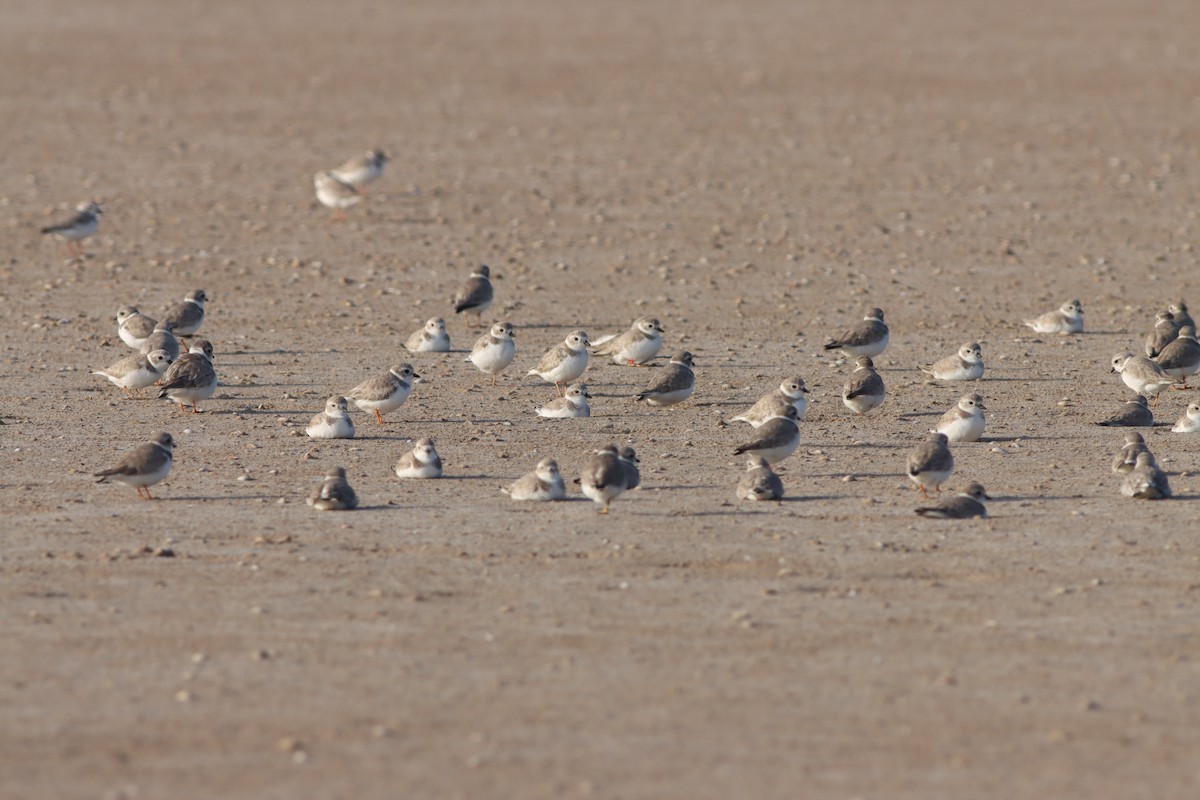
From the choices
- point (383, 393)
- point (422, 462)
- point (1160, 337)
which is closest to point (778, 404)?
point (422, 462)

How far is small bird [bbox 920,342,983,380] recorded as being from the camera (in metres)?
16.0

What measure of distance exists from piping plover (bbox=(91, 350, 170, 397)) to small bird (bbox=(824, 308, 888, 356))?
594 centimetres

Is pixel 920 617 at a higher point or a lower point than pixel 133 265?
higher

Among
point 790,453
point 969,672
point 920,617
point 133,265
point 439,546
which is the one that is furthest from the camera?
point 133,265

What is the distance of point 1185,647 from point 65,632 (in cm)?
591

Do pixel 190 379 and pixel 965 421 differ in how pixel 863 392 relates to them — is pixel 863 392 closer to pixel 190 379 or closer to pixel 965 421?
pixel 965 421

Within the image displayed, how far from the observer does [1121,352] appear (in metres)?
17.2

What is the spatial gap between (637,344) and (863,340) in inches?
81.4

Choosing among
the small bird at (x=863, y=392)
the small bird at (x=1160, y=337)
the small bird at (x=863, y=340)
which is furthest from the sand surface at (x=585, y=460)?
the small bird at (x=1160, y=337)

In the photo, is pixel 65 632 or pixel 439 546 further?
pixel 439 546

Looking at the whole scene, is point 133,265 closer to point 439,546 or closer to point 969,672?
point 439,546

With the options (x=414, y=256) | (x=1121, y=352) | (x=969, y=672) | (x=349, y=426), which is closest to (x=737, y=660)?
(x=969, y=672)

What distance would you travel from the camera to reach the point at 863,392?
14641mm

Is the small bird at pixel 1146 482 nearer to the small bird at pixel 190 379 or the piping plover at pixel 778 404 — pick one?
the piping plover at pixel 778 404
